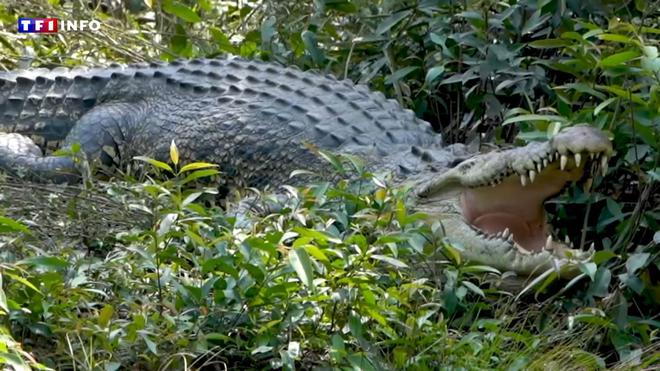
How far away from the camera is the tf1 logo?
6980 millimetres

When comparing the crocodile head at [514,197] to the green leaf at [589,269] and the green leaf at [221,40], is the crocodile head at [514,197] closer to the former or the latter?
the green leaf at [589,269]

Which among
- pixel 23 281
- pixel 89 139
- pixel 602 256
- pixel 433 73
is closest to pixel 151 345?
pixel 23 281

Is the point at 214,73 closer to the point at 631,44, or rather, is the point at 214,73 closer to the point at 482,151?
the point at 482,151

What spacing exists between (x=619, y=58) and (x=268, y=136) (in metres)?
1.84

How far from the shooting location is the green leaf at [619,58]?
4477mm

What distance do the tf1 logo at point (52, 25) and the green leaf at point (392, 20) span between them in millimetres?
1779

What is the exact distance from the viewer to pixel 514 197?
4.77 meters

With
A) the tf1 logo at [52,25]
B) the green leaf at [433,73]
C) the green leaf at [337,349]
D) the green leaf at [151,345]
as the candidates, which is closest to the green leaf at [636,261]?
the green leaf at [337,349]

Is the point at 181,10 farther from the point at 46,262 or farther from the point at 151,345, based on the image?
the point at 151,345

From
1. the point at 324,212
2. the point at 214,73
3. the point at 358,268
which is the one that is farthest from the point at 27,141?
the point at 358,268

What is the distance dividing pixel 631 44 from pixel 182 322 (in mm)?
1925

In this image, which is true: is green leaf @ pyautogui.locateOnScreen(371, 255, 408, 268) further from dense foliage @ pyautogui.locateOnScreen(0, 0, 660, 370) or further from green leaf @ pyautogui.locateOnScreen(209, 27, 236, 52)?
green leaf @ pyautogui.locateOnScreen(209, 27, 236, 52)

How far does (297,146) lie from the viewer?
574cm

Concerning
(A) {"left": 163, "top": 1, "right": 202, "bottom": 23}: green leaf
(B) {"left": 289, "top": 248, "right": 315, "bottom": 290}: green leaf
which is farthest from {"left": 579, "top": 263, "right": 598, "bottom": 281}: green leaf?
(A) {"left": 163, "top": 1, "right": 202, "bottom": 23}: green leaf
